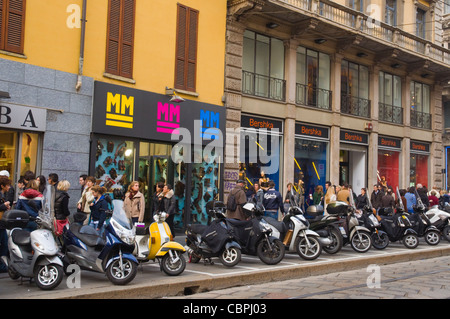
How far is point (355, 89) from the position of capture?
21312 millimetres

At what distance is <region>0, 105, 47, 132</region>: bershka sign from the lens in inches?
438

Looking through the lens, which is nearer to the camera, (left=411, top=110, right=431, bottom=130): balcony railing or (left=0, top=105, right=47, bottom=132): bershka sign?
(left=0, top=105, right=47, bottom=132): bershka sign

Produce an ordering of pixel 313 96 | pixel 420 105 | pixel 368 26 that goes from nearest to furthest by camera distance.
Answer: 1. pixel 313 96
2. pixel 368 26
3. pixel 420 105

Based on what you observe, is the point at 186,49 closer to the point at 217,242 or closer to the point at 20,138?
the point at 20,138

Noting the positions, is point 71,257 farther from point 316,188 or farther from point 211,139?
point 316,188

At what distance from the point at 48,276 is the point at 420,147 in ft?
70.2

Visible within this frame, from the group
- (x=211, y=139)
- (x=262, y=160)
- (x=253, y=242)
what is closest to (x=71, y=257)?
(x=253, y=242)

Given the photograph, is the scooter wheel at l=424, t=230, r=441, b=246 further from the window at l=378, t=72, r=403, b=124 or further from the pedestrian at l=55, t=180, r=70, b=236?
the pedestrian at l=55, t=180, r=70, b=236

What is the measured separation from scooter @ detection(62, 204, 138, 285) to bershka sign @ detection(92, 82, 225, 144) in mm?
5567

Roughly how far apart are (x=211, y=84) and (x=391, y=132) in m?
10.6

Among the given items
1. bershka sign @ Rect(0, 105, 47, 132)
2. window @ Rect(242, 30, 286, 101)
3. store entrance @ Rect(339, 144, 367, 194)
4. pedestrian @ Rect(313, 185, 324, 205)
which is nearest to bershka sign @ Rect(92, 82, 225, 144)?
bershka sign @ Rect(0, 105, 47, 132)

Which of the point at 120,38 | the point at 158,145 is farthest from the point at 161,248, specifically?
the point at 120,38

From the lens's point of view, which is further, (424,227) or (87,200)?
(424,227)
